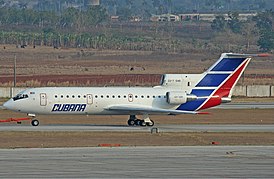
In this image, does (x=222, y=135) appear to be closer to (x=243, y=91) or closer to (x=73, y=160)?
(x=73, y=160)

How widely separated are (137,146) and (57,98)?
17119mm

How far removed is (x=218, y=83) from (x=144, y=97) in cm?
583

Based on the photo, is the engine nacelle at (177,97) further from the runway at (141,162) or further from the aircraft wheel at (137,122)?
the runway at (141,162)

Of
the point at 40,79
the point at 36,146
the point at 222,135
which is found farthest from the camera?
the point at 40,79

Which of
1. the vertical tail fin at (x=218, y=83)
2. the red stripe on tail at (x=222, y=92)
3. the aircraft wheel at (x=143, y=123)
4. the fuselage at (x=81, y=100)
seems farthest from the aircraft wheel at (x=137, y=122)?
the red stripe on tail at (x=222, y=92)

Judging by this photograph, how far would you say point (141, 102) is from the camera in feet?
229

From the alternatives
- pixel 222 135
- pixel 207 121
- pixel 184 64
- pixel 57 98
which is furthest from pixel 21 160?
pixel 184 64

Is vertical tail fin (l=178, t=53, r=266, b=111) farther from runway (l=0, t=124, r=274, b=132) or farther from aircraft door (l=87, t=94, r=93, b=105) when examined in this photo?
aircraft door (l=87, t=94, r=93, b=105)

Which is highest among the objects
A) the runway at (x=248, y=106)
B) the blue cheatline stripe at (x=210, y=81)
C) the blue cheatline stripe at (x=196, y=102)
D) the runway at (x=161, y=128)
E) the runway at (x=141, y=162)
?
the blue cheatline stripe at (x=210, y=81)

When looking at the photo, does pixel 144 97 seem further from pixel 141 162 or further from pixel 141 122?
pixel 141 162

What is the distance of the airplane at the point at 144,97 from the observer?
69.2 m

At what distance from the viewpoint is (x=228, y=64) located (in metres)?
70.9

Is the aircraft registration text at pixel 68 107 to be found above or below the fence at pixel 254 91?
above

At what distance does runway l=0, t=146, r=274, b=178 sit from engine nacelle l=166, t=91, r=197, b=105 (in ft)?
56.4
